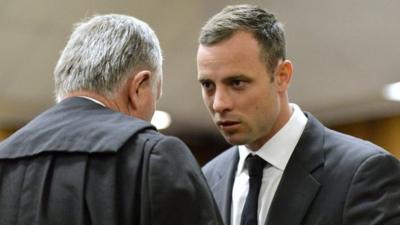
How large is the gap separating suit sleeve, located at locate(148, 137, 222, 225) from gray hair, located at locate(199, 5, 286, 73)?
0.67 metres

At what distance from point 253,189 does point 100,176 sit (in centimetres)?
67

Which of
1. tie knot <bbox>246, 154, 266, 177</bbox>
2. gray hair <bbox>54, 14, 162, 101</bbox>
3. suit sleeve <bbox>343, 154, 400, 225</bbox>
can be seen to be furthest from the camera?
tie knot <bbox>246, 154, 266, 177</bbox>

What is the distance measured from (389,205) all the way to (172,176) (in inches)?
27.5

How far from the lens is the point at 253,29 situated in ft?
7.20

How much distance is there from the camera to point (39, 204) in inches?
61.9

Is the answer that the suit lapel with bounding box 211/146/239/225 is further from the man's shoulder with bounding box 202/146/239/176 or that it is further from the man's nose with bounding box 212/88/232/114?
the man's nose with bounding box 212/88/232/114

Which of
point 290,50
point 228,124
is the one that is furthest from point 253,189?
point 290,50

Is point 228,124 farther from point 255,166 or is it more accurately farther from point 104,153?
point 104,153

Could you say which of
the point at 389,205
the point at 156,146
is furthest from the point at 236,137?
the point at 156,146

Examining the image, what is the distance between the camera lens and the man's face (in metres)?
2.13

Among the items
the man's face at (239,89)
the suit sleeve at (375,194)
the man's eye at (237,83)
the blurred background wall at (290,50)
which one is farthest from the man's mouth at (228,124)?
the blurred background wall at (290,50)

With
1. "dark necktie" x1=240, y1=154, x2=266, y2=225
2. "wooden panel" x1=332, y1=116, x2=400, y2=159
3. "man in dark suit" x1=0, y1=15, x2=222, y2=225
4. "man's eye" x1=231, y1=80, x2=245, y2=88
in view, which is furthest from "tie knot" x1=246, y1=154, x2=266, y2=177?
"wooden panel" x1=332, y1=116, x2=400, y2=159

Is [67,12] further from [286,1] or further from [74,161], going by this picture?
[74,161]

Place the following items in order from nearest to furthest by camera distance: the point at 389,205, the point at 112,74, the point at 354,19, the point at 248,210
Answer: the point at 112,74 < the point at 389,205 < the point at 248,210 < the point at 354,19
